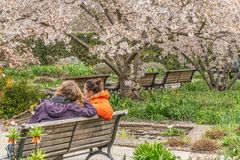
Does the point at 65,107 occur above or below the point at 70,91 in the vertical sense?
below

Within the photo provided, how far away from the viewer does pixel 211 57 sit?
19.6 meters

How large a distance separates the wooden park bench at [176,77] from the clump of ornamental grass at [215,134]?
8.97 m

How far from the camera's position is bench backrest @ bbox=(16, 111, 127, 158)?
6676mm

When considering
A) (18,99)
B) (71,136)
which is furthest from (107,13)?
(71,136)

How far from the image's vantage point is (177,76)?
67.3 feet

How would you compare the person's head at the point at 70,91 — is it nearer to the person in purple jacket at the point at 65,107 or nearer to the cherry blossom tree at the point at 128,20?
the person in purple jacket at the point at 65,107

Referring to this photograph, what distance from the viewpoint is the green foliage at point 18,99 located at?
12703 mm

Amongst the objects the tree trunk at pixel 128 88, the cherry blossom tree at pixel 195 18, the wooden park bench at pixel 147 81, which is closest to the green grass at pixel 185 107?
the tree trunk at pixel 128 88

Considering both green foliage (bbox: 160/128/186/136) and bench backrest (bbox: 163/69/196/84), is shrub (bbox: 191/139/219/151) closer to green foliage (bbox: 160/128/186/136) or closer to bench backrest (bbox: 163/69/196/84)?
green foliage (bbox: 160/128/186/136)

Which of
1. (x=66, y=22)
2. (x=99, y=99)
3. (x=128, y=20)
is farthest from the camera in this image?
(x=128, y=20)

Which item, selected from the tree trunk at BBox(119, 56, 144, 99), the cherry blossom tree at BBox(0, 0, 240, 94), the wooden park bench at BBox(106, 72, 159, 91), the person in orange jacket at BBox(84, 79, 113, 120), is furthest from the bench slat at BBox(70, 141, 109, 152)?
the wooden park bench at BBox(106, 72, 159, 91)

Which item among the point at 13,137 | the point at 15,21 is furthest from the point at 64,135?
the point at 15,21

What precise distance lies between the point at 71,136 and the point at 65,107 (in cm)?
44

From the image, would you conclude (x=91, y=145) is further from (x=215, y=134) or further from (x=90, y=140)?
(x=215, y=134)
